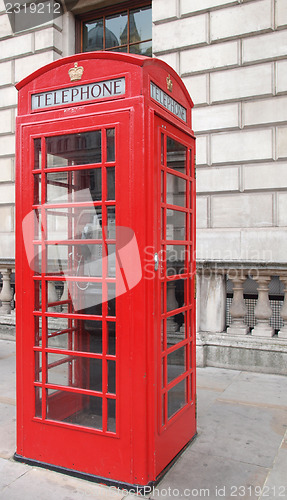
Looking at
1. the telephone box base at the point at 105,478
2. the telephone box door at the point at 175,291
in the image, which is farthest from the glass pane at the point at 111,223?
the telephone box base at the point at 105,478

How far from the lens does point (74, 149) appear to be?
290 centimetres

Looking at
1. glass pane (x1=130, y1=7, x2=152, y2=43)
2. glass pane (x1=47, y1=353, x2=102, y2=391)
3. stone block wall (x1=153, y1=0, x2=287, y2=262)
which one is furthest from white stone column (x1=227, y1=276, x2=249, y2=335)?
glass pane (x1=130, y1=7, x2=152, y2=43)

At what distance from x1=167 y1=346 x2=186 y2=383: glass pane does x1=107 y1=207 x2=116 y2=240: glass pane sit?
0.92 meters

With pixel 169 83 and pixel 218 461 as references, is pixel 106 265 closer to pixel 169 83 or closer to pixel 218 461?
pixel 169 83

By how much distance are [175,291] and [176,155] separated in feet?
3.27

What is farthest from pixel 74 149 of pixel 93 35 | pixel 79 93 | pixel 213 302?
pixel 93 35

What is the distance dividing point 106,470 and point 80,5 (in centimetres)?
850

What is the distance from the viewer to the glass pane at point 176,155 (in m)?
2.88

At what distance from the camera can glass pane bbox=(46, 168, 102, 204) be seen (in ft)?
9.29

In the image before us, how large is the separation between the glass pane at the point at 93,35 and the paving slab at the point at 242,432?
24.1 feet

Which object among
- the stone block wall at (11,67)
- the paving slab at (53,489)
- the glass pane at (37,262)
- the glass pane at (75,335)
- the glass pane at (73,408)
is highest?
the stone block wall at (11,67)

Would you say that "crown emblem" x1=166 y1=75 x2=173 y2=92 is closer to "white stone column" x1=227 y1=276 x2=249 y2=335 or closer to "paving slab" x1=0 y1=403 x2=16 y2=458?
"paving slab" x1=0 y1=403 x2=16 y2=458

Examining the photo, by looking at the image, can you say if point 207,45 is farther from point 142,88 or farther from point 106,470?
point 106,470

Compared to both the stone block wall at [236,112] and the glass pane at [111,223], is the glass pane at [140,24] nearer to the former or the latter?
the stone block wall at [236,112]
